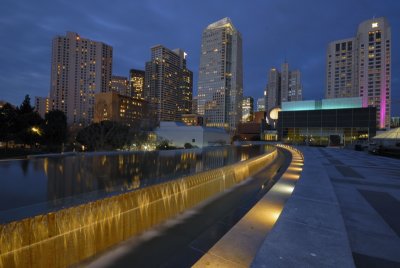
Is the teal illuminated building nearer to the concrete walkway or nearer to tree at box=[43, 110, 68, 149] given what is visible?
tree at box=[43, 110, 68, 149]

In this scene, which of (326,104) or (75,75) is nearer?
(326,104)

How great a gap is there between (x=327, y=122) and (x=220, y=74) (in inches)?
4762

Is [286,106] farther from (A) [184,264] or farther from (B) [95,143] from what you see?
(A) [184,264]

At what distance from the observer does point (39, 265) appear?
493 cm

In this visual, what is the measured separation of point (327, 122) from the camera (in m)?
80.1

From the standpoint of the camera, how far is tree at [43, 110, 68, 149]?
34.0 metres

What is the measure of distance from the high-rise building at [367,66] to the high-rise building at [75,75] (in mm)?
146172

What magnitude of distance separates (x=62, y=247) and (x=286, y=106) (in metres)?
92.8

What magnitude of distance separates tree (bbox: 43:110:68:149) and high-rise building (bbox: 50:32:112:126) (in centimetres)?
10790

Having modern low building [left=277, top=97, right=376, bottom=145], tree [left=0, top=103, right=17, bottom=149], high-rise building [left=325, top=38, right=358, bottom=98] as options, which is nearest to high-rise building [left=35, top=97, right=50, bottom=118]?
tree [left=0, top=103, right=17, bottom=149]

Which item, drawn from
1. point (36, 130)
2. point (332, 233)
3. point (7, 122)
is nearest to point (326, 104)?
point (36, 130)

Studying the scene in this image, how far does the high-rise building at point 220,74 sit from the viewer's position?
7466 inches

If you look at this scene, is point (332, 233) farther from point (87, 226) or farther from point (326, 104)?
point (326, 104)

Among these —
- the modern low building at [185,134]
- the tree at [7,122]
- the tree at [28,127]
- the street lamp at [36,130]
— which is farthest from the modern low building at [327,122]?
the tree at [7,122]
